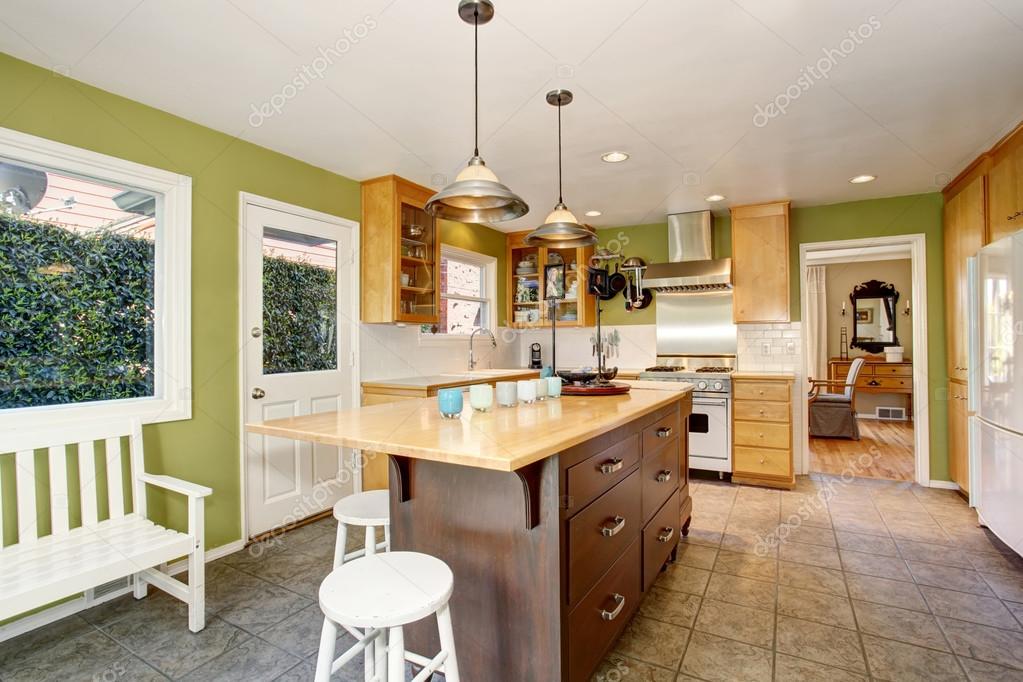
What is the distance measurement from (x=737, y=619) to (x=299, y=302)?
9.96 feet

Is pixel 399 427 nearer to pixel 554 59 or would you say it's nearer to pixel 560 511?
pixel 560 511

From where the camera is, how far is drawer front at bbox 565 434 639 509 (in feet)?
5.09

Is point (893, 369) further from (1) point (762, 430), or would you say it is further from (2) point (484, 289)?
(2) point (484, 289)

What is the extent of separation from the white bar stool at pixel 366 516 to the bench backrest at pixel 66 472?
3.66 feet

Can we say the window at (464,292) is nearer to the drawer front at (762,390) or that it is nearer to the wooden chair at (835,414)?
the drawer front at (762,390)

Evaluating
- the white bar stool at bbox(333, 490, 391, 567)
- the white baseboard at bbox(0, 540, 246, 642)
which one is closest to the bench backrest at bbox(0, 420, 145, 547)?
the white baseboard at bbox(0, 540, 246, 642)

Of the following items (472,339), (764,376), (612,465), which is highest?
(472,339)

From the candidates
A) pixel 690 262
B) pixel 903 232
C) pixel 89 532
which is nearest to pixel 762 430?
pixel 690 262

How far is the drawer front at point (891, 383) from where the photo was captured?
296 inches

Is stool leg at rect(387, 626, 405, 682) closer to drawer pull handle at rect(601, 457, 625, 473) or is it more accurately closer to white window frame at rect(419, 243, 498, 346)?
drawer pull handle at rect(601, 457, 625, 473)

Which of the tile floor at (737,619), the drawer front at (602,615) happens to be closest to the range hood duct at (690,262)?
the tile floor at (737,619)

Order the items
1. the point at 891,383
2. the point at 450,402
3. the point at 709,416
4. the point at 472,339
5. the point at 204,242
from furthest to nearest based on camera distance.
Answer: the point at 891,383 < the point at 472,339 < the point at 709,416 < the point at 204,242 < the point at 450,402

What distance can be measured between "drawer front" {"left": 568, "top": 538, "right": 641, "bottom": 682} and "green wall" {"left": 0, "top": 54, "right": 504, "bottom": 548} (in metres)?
2.25

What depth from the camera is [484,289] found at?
544cm
